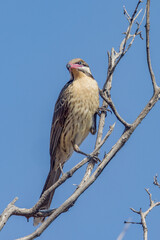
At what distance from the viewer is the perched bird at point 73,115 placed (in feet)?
23.8

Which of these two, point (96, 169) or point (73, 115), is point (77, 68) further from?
point (96, 169)

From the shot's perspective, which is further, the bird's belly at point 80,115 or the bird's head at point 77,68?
the bird's head at point 77,68

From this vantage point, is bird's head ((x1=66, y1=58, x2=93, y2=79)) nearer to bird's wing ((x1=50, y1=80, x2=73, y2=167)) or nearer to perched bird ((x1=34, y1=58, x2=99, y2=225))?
perched bird ((x1=34, y1=58, x2=99, y2=225))

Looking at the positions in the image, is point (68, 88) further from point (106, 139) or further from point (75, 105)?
point (106, 139)

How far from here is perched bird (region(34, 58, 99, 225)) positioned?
286 inches

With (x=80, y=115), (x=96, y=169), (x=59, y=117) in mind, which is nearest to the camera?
(x=96, y=169)

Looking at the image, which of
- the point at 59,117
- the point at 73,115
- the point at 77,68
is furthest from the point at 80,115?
the point at 77,68

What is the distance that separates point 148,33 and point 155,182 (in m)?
1.85

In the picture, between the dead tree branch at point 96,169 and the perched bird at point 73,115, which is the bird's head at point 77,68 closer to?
the perched bird at point 73,115

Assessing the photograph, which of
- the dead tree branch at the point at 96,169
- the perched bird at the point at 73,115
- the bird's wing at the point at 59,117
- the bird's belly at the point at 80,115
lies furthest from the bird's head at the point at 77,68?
the dead tree branch at the point at 96,169

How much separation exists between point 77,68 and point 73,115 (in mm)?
873

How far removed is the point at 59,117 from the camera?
754 centimetres

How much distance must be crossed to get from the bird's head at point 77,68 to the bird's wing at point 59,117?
0.19 m

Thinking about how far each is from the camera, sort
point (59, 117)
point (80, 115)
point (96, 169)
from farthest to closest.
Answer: point (59, 117) < point (80, 115) < point (96, 169)
